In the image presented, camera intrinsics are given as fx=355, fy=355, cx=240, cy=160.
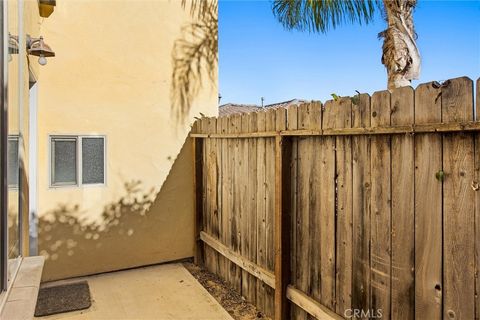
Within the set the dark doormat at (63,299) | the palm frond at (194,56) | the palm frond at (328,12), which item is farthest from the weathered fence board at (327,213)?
the palm frond at (328,12)

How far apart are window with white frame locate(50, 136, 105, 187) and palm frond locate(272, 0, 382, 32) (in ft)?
13.4

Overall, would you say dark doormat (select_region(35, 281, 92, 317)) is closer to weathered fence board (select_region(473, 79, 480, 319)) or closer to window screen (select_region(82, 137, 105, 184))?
window screen (select_region(82, 137, 105, 184))

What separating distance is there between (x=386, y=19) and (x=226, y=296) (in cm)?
502

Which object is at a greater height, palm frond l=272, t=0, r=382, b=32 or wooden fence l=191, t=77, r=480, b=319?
palm frond l=272, t=0, r=382, b=32

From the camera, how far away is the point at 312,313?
10.2 ft

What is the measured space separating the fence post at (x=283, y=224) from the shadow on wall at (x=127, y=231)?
109 inches

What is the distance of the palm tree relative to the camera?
5.38m

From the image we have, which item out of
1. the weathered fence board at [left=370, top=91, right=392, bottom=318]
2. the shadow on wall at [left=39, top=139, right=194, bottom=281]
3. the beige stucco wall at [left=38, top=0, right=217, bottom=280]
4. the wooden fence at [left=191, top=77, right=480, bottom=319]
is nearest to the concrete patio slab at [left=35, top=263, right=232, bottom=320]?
the shadow on wall at [left=39, top=139, right=194, bottom=281]

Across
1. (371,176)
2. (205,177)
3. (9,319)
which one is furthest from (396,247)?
(205,177)

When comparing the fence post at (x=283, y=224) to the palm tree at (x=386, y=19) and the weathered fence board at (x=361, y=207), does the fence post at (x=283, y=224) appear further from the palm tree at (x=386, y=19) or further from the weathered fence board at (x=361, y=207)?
the palm tree at (x=386, y=19)

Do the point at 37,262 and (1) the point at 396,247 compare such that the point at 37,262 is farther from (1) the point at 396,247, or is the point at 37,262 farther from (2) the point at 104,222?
(2) the point at 104,222

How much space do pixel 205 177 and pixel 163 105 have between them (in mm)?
1366

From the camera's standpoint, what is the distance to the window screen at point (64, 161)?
4980 millimetres

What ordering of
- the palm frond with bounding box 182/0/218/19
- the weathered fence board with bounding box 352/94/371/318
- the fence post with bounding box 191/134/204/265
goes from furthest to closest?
the palm frond with bounding box 182/0/218/19 < the fence post with bounding box 191/134/204/265 < the weathered fence board with bounding box 352/94/371/318
